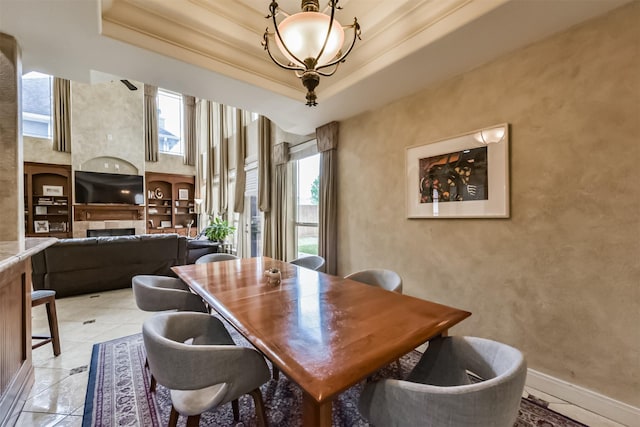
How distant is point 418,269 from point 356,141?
176cm

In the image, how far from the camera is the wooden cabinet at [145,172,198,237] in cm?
998

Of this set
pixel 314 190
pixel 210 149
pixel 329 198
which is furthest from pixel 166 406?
pixel 210 149

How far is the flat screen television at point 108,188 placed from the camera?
319 inches

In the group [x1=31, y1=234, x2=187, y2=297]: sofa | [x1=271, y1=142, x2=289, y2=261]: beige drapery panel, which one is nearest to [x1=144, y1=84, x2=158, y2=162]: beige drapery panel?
[x1=31, y1=234, x2=187, y2=297]: sofa

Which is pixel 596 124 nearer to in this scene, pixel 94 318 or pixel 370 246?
pixel 370 246

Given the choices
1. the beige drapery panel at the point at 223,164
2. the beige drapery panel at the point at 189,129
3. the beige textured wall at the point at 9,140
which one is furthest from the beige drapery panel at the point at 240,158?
the beige drapery panel at the point at 189,129

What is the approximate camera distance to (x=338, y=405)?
1809 mm

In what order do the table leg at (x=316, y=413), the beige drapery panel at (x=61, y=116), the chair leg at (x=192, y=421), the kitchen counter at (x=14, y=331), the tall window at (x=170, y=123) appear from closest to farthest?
1. the table leg at (x=316, y=413)
2. the chair leg at (x=192, y=421)
3. the kitchen counter at (x=14, y=331)
4. the beige drapery panel at (x=61, y=116)
5. the tall window at (x=170, y=123)

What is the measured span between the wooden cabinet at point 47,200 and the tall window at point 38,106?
41.2 inches

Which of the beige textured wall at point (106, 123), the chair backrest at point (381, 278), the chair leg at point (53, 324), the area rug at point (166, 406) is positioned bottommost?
the area rug at point (166, 406)

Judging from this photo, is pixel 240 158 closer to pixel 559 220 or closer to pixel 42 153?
pixel 559 220

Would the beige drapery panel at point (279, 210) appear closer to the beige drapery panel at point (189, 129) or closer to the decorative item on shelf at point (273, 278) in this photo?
the decorative item on shelf at point (273, 278)

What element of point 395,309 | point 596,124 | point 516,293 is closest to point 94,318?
point 395,309

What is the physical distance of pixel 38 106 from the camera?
7820mm
